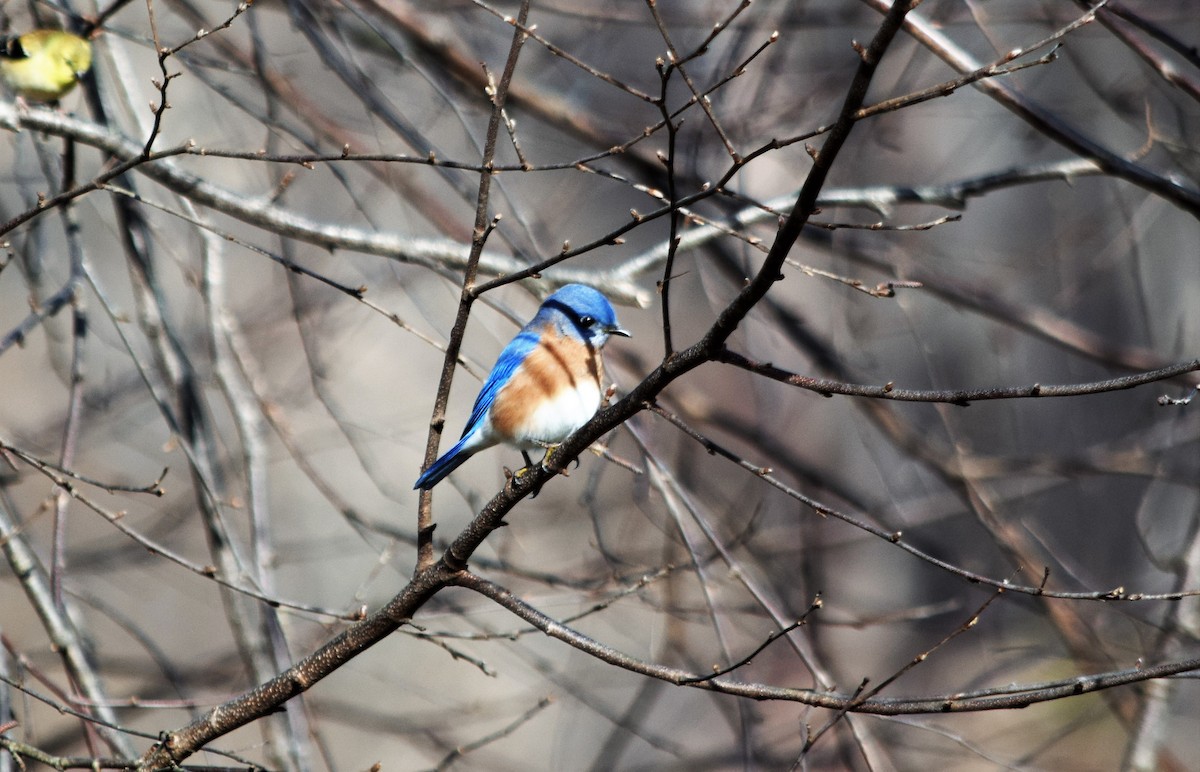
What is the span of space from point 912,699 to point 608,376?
1779 mm

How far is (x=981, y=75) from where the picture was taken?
5.61ft

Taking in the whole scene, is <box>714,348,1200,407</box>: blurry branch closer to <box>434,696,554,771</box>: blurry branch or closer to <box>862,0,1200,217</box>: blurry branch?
<box>862,0,1200,217</box>: blurry branch

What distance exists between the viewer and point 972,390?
68.6 inches

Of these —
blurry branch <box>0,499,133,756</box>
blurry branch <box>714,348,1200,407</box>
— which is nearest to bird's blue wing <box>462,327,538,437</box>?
blurry branch <box>0,499,133,756</box>

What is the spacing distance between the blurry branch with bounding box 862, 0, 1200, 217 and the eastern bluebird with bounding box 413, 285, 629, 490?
4.14 feet

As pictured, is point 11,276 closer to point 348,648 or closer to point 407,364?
point 407,364

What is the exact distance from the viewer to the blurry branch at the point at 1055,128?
265 cm

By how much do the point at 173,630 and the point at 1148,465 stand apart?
317 inches

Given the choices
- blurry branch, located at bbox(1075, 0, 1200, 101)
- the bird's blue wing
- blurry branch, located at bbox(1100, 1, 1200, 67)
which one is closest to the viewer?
blurry branch, located at bbox(1100, 1, 1200, 67)

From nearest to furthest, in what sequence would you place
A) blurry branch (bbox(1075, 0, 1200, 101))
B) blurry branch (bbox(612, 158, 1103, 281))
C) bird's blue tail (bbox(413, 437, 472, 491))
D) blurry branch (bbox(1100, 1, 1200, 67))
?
blurry branch (bbox(1100, 1, 1200, 67))
blurry branch (bbox(1075, 0, 1200, 101))
bird's blue tail (bbox(413, 437, 472, 491))
blurry branch (bbox(612, 158, 1103, 281))

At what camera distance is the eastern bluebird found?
3.35 meters

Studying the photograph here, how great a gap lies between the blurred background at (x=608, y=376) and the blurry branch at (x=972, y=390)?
325 mm

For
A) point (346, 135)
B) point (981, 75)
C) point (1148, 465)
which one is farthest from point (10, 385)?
point (981, 75)

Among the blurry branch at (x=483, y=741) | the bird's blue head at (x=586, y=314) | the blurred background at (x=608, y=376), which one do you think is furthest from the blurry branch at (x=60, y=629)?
the bird's blue head at (x=586, y=314)
